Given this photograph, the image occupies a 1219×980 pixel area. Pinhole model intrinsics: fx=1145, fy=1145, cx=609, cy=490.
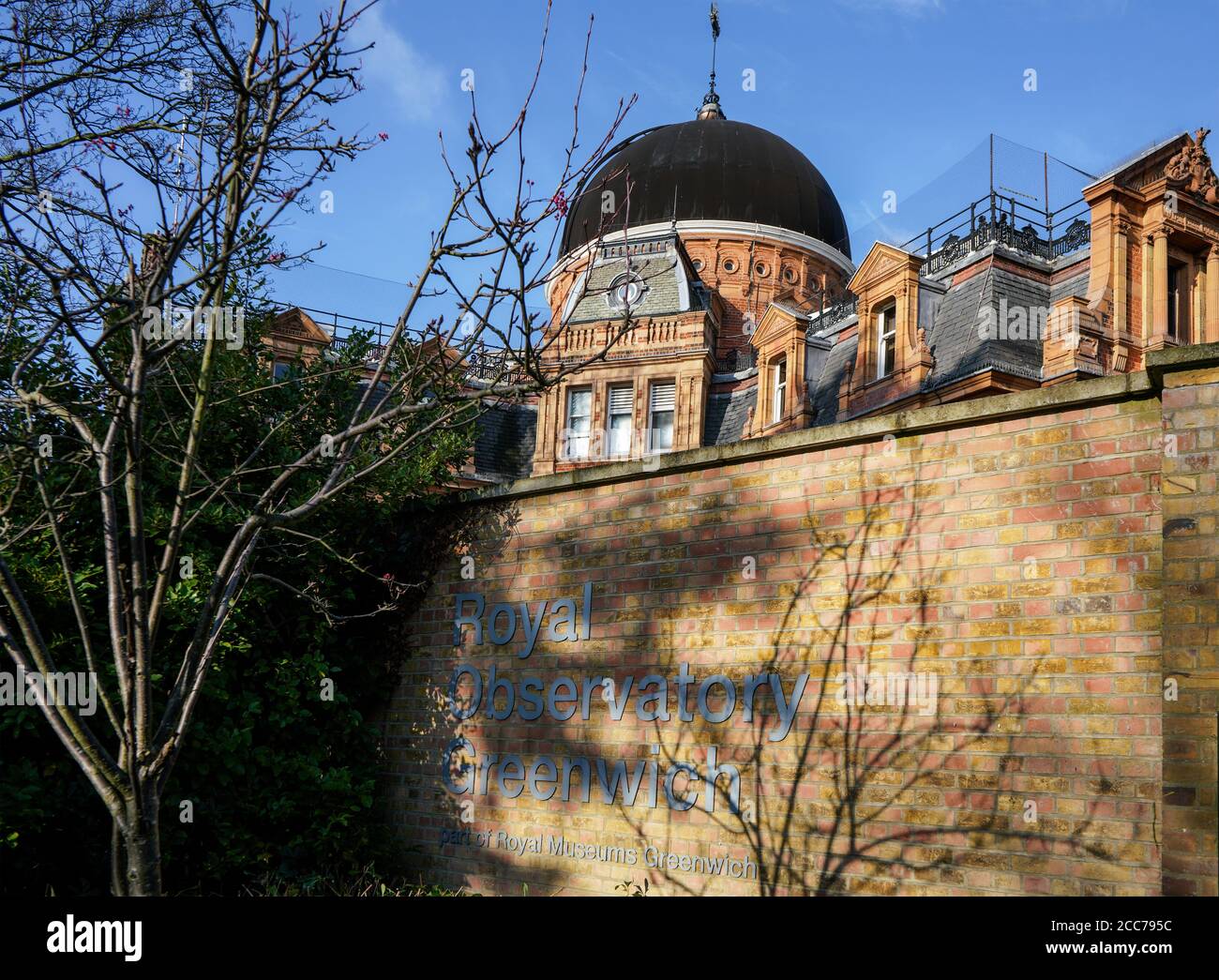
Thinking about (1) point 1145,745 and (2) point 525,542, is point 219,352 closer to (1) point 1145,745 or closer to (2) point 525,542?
(2) point 525,542

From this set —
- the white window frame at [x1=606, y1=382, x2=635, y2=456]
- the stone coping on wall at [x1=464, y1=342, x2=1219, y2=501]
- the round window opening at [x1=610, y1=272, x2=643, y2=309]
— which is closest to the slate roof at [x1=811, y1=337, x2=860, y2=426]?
the white window frame at [x1=606, y1=382, x2=635, y2=456]

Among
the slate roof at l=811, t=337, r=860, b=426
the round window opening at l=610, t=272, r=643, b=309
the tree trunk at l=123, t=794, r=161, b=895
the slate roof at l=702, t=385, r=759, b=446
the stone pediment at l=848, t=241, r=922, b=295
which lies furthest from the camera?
the slate roof at l=702, t=385, r=759, b=446

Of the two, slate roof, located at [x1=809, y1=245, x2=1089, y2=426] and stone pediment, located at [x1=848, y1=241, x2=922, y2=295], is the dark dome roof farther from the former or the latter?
→ slate roof, located at [x1=809, y1=245, x2=1089, y2=426]

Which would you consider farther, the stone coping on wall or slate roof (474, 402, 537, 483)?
slate roof (474, 402, 537, 483)

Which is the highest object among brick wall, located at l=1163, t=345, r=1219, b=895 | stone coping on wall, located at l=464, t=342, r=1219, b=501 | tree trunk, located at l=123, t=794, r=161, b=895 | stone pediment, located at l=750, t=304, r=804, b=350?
stone pediment, located at l=750, t=304, r=804, b=350

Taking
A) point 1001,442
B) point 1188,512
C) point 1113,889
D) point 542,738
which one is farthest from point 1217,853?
point 542,738

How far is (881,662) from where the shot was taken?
21.3 ft

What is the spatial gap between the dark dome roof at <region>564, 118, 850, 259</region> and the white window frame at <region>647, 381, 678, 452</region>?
849 cm

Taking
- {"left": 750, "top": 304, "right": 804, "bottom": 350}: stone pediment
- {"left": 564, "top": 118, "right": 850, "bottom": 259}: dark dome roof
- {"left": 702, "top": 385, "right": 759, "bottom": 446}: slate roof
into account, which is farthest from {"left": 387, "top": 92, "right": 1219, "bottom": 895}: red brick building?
{"left": 564, "top": 118, "right": 850, "bottom": 259}: dark dome roof

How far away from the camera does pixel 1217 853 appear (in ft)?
16.2

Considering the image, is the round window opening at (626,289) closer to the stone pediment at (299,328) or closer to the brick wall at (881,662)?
the brick wall at (881,662)

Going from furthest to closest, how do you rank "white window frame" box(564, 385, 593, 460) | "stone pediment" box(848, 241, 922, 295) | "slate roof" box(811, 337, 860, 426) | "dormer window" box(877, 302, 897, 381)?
1. "white window frame" box(564, 385, 593, 460)
2. "slate roof" box(811, 337, 860, 426)
3. "dormer window" box(877, 302, 897, 381)
4. "stone pediment" box(848, 241, 922, 295)

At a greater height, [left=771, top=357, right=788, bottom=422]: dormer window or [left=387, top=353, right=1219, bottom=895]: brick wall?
[left=771, top=357, right=788, bottom=422]: dormer window

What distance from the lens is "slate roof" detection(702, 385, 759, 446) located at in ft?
87.5
